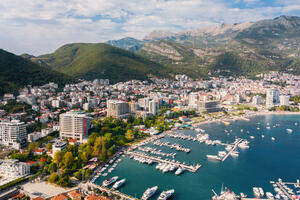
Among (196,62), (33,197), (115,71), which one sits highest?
(196,62)

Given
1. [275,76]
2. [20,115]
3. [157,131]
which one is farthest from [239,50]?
[20,115]

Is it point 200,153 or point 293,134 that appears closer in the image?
point 200,153

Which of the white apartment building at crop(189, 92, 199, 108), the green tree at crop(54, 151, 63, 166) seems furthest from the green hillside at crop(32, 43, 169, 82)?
the green tree at crop(54, 151, 63, 166)

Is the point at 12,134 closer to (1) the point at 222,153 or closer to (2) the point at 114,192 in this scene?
(2) the point at 114,192

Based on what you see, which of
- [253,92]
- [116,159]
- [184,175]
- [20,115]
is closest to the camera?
[184,175]

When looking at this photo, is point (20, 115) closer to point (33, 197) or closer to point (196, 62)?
point (33, 197)

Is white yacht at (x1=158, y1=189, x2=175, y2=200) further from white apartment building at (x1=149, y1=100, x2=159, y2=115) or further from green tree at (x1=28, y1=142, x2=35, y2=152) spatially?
white apartment building at (x1=149, y1=100, x2=159, y2=115)

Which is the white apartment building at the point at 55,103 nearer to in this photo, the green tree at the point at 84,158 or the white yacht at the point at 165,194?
the green tree at the point at 84,158
